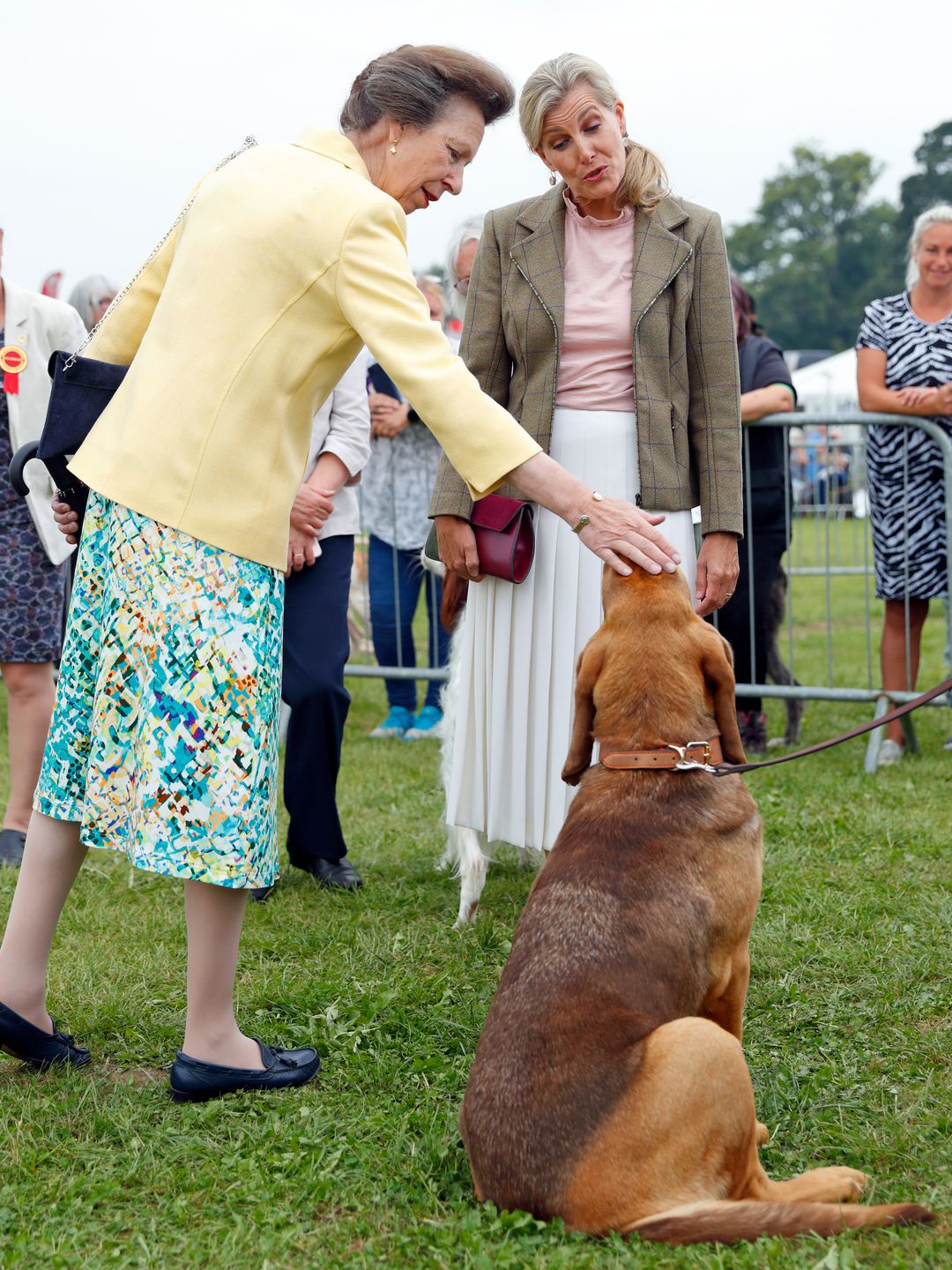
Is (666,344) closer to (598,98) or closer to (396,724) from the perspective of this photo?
(598,98)

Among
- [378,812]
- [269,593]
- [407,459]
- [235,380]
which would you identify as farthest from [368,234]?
[407,459]

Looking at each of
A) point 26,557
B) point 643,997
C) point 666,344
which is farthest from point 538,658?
point 26,557

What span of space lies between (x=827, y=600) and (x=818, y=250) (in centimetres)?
10798

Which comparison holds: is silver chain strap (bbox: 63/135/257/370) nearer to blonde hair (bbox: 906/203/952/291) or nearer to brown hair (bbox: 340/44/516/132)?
brown hair (bbox: 340/44/516/132)

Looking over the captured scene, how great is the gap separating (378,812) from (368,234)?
4.12 metres

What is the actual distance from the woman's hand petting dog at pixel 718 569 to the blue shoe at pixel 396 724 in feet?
15.4

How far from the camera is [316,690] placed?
207 inches

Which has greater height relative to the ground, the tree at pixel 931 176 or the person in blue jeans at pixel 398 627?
the tree at pixel 931 176

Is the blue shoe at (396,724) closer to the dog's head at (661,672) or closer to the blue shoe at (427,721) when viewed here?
the blue shoe at (427,721)

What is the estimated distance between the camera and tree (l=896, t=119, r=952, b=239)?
80562mm

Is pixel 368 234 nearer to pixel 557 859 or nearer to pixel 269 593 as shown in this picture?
pixel 269 593

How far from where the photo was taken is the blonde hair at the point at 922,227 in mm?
7395

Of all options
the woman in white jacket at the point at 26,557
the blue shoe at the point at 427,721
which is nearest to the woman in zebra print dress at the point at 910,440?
the blue shoe at the point at 427,721

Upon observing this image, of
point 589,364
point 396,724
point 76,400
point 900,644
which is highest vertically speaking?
point 589,364
